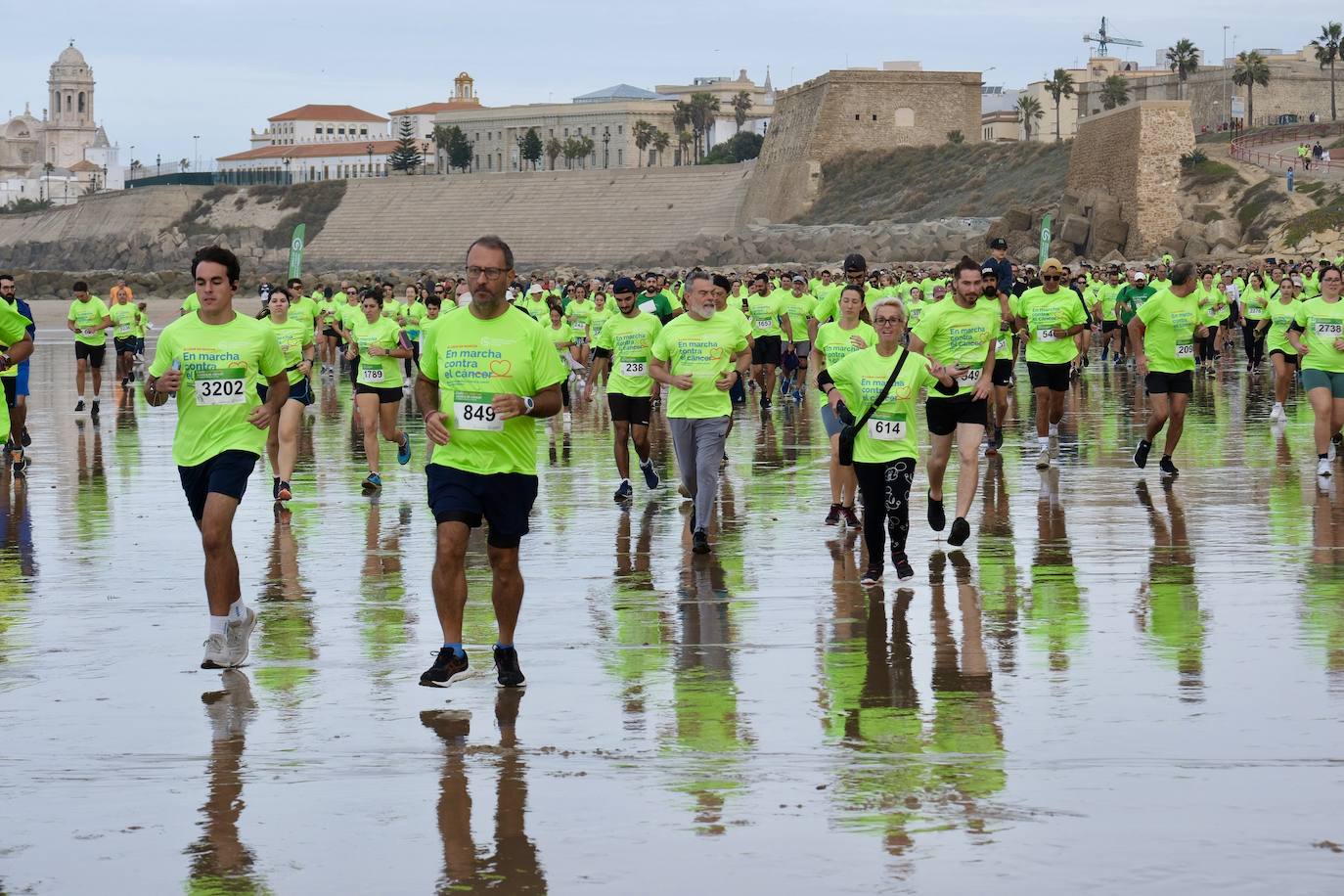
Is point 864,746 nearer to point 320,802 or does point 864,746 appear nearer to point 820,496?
point 320,802

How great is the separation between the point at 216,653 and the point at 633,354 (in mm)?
6899

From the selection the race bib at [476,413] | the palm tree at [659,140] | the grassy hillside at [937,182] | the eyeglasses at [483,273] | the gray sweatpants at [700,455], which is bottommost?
the gray sweatpants at [700,455]

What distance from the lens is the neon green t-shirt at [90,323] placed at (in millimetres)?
22859

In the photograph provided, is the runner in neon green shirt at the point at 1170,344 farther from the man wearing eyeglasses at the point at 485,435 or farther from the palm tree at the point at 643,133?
the palm tree at the point at 643,133

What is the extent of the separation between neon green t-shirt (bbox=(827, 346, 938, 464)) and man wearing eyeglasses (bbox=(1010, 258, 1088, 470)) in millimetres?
5725

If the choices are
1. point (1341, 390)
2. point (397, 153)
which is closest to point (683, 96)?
point (397, 153)

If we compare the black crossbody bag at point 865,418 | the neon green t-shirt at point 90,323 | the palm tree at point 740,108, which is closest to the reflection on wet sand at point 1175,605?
the black crossbody bag at point 865,418

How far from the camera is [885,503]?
999 cm

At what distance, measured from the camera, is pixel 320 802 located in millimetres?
5652

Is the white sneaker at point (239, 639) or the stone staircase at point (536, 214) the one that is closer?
the white sneaker at point (239, 639)

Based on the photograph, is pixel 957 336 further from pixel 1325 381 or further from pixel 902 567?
pixel 1325 381

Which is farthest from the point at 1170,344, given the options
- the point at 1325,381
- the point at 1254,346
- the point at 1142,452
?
the point at 1254,346

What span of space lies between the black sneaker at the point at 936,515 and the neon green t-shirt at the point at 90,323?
559 inches

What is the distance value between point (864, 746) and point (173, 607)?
4358 millimetres
